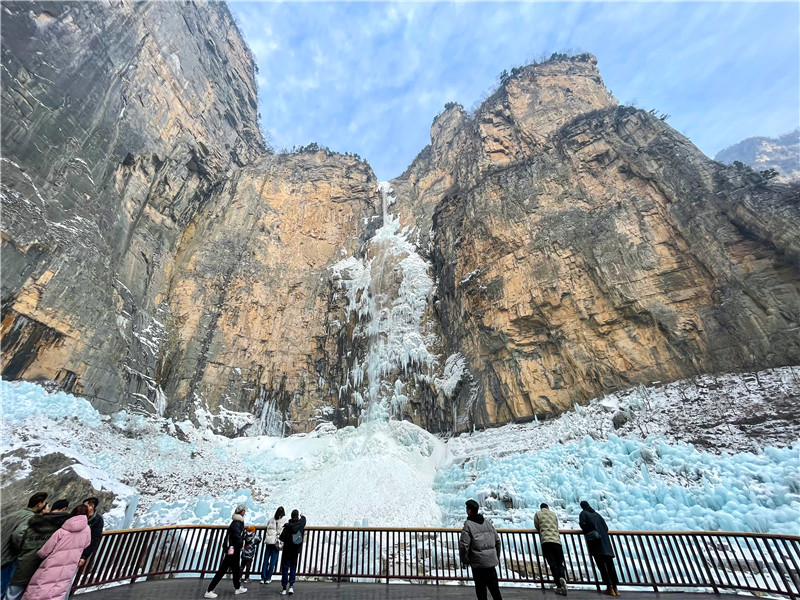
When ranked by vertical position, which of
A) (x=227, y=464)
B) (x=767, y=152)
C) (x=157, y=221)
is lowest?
(x=227, y=464)

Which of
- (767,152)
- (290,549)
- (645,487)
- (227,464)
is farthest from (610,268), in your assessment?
(767,152)

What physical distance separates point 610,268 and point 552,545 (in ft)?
51.4

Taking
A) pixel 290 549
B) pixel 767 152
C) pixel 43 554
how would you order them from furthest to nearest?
pixel 767 152
pixel 290 549
pixel 43 554

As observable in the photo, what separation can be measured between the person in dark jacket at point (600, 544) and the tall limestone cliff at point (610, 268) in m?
12.6

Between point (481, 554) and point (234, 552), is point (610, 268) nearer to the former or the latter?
point (481, 554)

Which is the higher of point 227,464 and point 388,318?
point 388,318

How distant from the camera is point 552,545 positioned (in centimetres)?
612

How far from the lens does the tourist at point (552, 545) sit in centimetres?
605

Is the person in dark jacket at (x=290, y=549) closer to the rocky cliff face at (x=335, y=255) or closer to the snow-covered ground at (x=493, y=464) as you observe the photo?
the snow-covered ground at (x=493, y=464)

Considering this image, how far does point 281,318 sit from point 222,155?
1494 centimetres

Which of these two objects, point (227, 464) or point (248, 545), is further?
point (227, 464)

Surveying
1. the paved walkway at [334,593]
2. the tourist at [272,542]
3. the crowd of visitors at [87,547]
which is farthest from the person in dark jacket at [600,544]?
the tourist at [272,542]

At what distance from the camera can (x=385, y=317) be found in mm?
27469

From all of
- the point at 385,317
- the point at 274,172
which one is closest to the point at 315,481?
the point at 385,317
